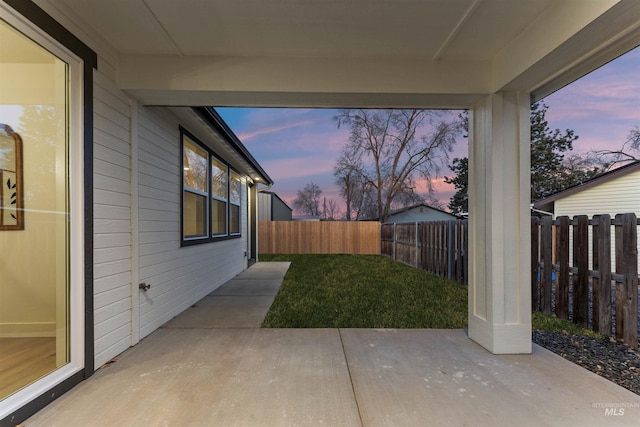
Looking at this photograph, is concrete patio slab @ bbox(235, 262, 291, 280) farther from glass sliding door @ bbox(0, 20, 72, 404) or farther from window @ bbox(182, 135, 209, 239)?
glass sliding door @ bbox(0, 20, 72, 404)

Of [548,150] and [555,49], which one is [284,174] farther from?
[555,49]

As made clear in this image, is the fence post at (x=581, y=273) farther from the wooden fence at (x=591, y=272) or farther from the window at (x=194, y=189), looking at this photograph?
the window at (x=194, y=189)

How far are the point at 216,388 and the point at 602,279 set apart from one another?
166 inches

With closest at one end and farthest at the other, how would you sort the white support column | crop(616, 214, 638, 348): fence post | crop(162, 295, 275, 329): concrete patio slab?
the white support column, crop(616, 214, 638, 348): fence post, crop(162, 295, 275, 329): concrete patio slab

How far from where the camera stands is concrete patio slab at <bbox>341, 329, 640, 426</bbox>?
76.1 inches

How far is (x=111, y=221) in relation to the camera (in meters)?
2.76

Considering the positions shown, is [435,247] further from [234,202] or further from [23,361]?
[23,361]

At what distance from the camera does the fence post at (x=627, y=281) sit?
9.95ft

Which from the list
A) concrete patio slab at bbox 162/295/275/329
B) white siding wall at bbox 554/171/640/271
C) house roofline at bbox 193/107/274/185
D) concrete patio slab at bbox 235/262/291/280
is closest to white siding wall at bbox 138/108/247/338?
concrete patio slab at bbox 162/295/275/329

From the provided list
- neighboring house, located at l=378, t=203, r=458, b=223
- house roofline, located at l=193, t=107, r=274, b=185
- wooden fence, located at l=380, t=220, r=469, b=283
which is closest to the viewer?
house roofline, located at l=193, t=107, r=274, b=185

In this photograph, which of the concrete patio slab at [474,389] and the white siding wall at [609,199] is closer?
the concrete patio slab at [474,389]

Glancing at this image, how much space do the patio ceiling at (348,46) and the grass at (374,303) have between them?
2.72 m

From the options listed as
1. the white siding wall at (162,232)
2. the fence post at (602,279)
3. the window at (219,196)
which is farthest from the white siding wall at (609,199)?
the white siding wall at (162,232)

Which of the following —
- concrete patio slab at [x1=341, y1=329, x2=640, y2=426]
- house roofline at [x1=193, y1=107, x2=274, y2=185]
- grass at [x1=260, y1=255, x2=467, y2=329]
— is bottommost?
grass at [x1=260, y1=255, x2=467, y2=329]
